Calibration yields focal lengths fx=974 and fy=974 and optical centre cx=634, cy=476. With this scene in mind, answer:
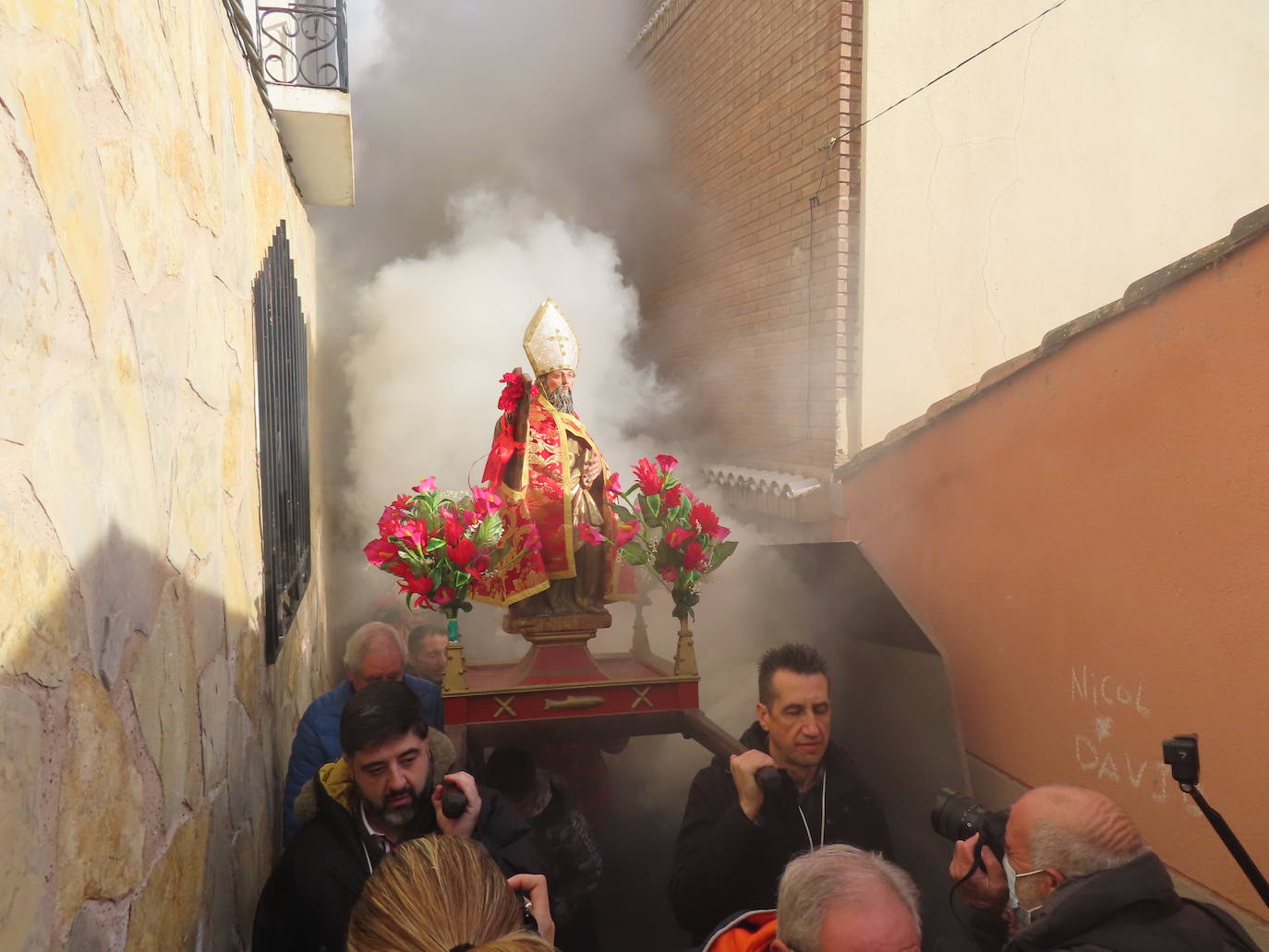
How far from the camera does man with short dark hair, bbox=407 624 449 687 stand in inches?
205

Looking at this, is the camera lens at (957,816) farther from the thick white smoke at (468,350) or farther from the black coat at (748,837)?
the thick white smoke at (468,350)

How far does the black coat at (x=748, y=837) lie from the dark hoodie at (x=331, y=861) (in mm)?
567

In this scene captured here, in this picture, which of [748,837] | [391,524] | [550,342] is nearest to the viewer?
[748,837]

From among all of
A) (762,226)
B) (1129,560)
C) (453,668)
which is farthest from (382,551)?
(762,226)

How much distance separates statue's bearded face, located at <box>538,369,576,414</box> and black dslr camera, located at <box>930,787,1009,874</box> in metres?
2.84

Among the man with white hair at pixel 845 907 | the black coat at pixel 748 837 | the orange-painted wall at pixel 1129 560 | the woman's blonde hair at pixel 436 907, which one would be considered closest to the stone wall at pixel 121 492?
the woman's blonde hair at pixel 436 907

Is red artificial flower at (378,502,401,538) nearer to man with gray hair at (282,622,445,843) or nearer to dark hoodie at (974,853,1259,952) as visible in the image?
man with gray hair at (282,622,445,843)

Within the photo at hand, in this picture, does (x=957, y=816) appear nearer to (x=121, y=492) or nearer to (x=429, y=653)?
(x=121, y=492)

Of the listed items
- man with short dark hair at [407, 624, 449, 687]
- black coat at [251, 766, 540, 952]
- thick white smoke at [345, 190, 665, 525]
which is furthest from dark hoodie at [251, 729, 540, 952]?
thick white smoke at [345, 190, 665, 525]

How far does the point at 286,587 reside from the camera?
14.6 ft

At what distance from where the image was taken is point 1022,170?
729cm

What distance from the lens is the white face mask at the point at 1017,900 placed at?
7.09ft

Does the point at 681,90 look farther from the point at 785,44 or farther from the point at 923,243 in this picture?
the point at 923,243

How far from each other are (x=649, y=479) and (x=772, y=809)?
2.07 meters
